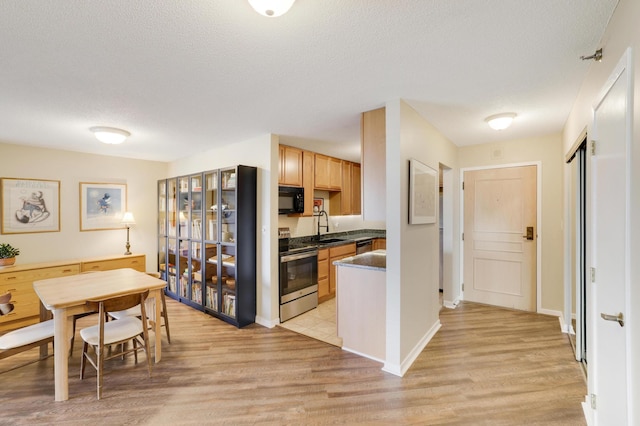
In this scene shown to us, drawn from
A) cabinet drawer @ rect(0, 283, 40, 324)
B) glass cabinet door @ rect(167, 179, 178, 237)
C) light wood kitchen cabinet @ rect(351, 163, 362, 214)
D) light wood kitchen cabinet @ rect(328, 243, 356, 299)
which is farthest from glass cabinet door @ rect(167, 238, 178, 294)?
light wood kitchen cabinet @ rect(351, 163, 362, 214)

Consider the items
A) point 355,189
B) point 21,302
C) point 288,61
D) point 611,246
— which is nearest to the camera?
point 611,246

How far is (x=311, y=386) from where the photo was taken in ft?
7.30

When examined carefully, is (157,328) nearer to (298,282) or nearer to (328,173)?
(298,282)

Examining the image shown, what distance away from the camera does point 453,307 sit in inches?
154

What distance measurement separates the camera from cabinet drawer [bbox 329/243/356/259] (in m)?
4.40

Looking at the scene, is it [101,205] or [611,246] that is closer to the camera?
[611,246]

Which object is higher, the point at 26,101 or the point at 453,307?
the point at 26,101

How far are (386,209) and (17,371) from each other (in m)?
3.60

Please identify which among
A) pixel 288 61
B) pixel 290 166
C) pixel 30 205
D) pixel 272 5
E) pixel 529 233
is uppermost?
pixel 288 61

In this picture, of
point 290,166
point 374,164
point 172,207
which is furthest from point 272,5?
point 172,207

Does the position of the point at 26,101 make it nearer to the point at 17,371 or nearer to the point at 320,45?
the point at 17,371

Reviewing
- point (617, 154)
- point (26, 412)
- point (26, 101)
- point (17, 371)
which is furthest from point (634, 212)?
point (17, 371)

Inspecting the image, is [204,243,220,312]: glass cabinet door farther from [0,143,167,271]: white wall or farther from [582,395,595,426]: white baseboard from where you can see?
[582,395,595,426]: white baseboard

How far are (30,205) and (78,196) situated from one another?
0.54 meters
